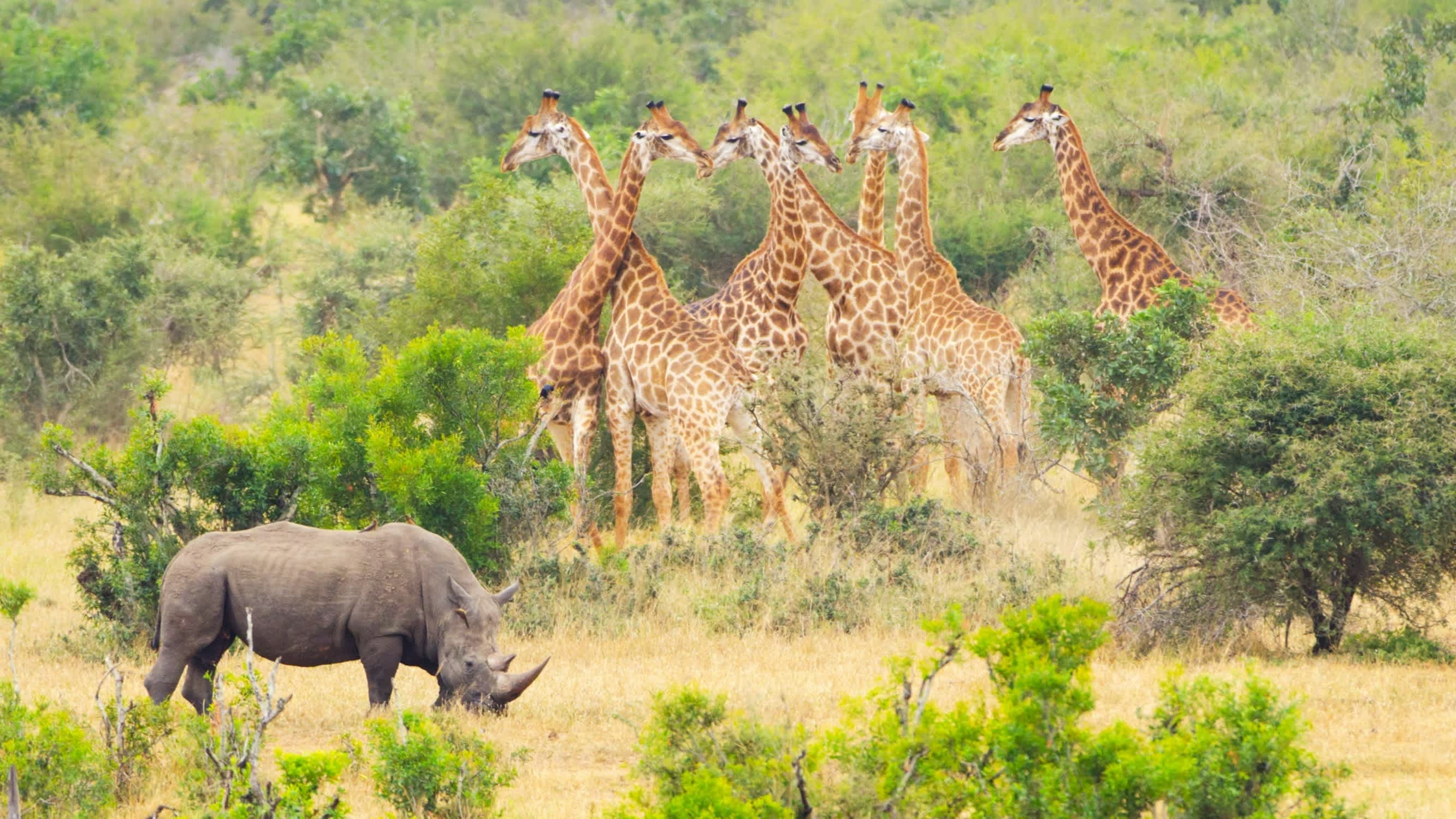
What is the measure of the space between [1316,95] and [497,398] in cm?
1672

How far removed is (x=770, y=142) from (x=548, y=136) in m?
1.93

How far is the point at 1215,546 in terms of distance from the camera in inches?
384

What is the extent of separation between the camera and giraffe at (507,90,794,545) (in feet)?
42.7

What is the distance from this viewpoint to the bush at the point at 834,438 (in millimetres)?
12594

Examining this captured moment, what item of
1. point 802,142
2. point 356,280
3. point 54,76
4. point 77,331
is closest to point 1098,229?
point 802,142

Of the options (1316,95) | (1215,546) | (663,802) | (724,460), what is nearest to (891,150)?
(724,460)

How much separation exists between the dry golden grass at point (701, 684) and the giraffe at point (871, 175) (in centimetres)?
442

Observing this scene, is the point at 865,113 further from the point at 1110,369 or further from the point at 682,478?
the point at 1110,369

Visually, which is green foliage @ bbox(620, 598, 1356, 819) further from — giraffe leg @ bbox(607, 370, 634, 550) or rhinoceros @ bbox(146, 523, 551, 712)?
giraffe leg @ bbox(607, 370, 634, 550)

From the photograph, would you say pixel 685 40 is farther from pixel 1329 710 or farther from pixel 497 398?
pixel 1329 710

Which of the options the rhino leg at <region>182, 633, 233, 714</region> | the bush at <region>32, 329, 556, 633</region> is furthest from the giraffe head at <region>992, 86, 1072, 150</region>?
the rhino leg at <region>182, 633, 233, 714</region>

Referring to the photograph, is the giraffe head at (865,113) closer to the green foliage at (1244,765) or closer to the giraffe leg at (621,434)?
the giraffe leg at (621,434)

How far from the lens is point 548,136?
48.1 feet

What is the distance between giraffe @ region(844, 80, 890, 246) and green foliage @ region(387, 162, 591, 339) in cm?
254
